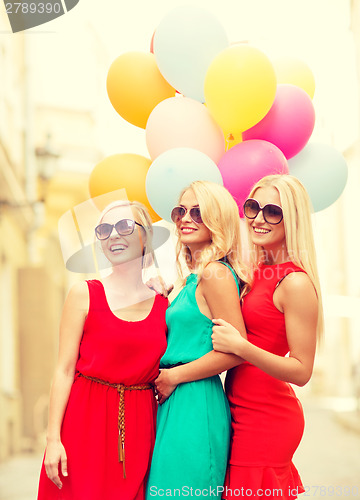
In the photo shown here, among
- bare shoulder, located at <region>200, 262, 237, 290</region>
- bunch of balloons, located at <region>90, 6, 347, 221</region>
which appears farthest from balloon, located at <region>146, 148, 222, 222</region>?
bare shoulder, located at <region>200, 262, 237, 290</region>

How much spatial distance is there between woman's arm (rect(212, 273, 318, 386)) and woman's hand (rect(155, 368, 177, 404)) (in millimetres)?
194

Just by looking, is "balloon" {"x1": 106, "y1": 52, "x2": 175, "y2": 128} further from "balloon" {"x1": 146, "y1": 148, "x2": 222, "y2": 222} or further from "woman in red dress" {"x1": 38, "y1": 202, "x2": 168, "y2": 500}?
"woman in red dress" {"x1": 38, "y1": 202, "x2": 168, "y2": 500}

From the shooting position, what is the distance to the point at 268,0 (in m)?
5.29

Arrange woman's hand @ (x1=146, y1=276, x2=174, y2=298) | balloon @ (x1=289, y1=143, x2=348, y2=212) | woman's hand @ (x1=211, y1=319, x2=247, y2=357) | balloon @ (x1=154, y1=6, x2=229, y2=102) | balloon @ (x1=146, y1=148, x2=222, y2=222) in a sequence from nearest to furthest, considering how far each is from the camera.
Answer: woman's hand @ (x1=211, y1=319, x2=247, y2=357)
woman's hand @ (x1=146, y1=276, x2=174, y2=298)
balloon @ (x1=146, y1=148, x2=222, y2=222)
balloon @ (x1=154, y1=6, x2=229, y2=102)
balloon @ (x1=289, y1=143, x2=348, y2=212)

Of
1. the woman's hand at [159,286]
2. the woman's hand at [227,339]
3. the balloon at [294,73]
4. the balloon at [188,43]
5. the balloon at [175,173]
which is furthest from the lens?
the balloon at [294,73]

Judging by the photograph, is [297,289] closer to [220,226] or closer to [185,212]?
[220,226]

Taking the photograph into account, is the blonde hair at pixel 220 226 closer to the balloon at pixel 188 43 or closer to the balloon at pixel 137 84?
the balloon at pixel 188 43

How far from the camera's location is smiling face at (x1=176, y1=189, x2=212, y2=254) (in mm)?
1983

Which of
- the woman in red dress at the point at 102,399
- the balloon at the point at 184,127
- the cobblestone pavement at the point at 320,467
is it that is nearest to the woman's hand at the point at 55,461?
the woman in red dress at the point at 102,399

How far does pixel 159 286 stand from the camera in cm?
213

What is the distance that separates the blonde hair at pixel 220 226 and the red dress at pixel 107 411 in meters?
0.34

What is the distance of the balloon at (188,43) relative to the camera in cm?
257

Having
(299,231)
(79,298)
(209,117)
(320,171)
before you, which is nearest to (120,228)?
(79,298)

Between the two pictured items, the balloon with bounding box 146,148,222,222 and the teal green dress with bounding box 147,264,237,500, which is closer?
the teal green dress with bounding box 147,264,237,500
